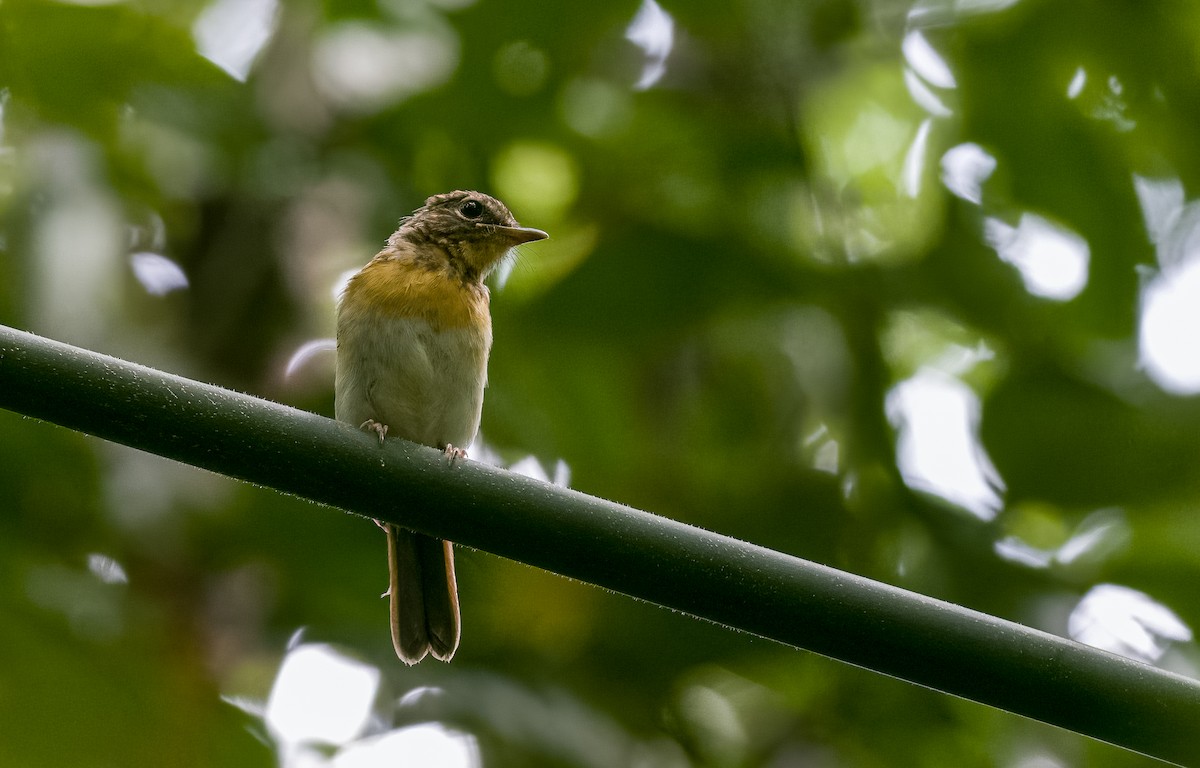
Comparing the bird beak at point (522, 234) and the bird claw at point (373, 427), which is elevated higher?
the bird beak at point (522, 234)

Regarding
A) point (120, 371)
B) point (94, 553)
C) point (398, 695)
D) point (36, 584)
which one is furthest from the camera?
point (398, 695)

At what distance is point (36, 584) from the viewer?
401cm

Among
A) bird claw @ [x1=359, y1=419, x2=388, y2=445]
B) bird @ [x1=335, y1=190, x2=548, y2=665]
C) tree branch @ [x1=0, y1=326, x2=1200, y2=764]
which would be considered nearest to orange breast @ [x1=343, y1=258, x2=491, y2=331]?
bird @ [x1=335, y1=190, x2=548, y2=665]

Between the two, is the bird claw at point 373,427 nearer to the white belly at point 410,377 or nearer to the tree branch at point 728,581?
the white belly at point 410,377

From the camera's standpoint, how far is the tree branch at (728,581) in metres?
1.72

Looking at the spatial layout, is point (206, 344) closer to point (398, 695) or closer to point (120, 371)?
point (398, 695)

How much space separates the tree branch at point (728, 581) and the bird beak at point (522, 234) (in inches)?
103

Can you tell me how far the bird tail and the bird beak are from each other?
106cm

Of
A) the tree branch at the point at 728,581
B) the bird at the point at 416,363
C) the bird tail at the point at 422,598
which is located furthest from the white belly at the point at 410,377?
the tree branch at the point at 728,581

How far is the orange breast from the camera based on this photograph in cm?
413

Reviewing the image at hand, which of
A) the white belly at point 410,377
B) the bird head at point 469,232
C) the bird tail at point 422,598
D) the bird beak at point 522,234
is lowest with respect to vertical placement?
the bird tail at point 422,598

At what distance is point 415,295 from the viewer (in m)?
4.16

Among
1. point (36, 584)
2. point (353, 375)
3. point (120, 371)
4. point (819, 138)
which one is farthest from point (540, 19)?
point (120, 371)

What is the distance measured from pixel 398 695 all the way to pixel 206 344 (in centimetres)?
141
